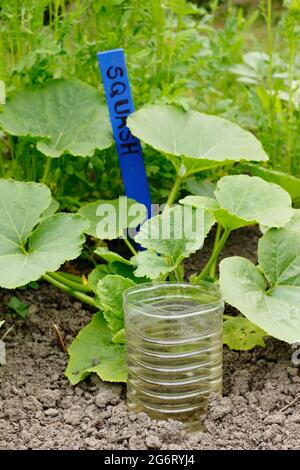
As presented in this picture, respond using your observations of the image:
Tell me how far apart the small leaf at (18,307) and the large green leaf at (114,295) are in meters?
0.40

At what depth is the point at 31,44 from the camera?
2.12 m

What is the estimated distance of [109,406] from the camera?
5.28ft

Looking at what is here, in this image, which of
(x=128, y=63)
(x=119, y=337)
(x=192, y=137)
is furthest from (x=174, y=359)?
(x=128, y=63)

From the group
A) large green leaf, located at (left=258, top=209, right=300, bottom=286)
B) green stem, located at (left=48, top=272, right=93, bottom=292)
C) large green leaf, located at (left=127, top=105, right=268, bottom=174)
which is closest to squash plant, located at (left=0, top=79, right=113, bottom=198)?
large green leaf, located at (left=127, top=105, right=268, bottom=174)

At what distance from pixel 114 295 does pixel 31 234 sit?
0.25 metres

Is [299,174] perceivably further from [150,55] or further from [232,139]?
[150,55]

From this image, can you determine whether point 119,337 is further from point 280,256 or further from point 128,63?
point 128,63

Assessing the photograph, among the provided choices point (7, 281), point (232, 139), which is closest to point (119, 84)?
point (232, 139)

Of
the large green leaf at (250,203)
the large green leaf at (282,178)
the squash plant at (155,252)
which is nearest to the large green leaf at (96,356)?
the squash plant at (155,252)

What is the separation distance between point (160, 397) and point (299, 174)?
108 cm

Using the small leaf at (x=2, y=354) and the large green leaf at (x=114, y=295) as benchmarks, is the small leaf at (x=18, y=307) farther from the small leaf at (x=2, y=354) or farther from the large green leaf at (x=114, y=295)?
the large green leaf at (x=114, y=295)

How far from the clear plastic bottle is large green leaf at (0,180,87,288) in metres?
0.20

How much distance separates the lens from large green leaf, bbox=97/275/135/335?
1.66 m

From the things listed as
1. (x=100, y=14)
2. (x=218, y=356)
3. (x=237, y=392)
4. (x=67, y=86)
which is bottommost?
(x=237, y=392)
